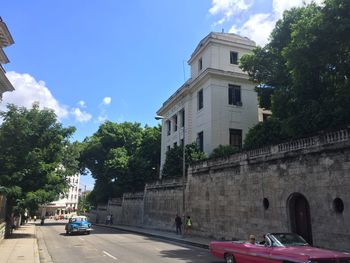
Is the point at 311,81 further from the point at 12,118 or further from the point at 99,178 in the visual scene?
the point at 99,178

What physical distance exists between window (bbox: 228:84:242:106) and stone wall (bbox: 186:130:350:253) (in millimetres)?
10630

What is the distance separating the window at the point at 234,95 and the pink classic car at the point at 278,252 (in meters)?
22.5

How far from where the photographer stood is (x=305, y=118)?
17.3 metres

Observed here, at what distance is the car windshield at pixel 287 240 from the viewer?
1022cm

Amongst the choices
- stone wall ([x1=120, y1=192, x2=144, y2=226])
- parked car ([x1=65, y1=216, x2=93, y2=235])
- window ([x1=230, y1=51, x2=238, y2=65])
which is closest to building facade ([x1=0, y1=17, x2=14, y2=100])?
parked car ([x1=65, y1=216, x2=93, y2=235])

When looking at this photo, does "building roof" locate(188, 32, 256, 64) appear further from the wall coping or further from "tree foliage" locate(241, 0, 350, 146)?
the wall coping

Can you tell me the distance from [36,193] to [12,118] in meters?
5.73

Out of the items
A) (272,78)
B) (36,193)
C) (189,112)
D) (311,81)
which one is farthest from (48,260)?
(189,112)

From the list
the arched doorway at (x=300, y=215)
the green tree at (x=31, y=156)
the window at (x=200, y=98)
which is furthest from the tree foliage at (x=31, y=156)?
the arched doorway at (x=300, y=215)

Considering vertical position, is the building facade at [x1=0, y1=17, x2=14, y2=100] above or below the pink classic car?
above

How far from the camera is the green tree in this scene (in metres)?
23.5

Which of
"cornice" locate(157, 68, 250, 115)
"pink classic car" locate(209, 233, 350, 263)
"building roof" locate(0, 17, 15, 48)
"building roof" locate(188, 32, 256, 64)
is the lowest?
"pink classic car" locate(209, 233, 350, 263)

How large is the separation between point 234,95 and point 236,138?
4241 mm

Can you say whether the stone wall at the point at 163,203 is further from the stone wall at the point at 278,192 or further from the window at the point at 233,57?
the window at the point at 233,57
